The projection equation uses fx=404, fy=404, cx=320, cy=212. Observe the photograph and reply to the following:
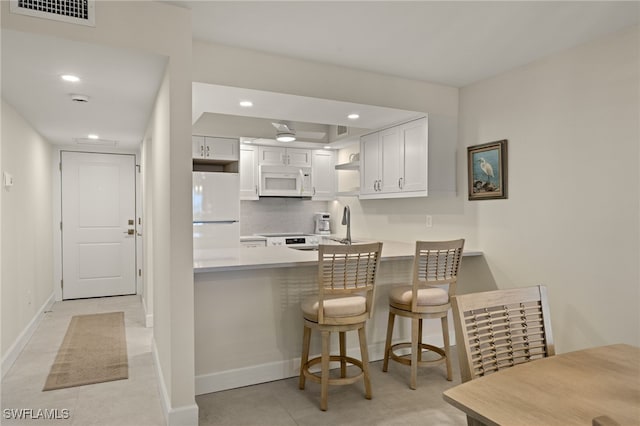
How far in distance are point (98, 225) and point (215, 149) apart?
2.33m

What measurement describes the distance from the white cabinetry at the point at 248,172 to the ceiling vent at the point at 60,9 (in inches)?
127

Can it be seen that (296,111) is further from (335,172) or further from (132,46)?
(335,172)

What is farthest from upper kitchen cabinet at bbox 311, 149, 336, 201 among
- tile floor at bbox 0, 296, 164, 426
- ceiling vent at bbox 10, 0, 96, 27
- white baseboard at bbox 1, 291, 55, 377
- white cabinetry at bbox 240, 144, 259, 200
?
ceiling vent at bbox 10, 0, 96, 27

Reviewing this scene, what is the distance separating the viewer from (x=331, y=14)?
2.37 metres

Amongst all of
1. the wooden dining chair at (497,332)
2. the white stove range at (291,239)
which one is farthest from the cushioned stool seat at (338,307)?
the white stove range at (291,239)

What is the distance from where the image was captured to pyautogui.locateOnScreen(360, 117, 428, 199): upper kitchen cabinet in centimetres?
370

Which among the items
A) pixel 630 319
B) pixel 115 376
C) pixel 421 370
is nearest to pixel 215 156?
pixel 115 376

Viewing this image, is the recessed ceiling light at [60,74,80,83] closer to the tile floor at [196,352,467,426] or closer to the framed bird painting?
the tile floor at [196,352,467,426]

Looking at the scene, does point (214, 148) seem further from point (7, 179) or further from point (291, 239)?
point (7, 179)

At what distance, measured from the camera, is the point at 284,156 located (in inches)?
220

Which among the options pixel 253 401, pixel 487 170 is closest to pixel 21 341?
pixel 253 401

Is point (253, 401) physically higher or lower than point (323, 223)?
lower

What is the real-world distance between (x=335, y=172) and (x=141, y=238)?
3049 millimetres

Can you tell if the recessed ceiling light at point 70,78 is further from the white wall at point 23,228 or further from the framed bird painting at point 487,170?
the framed bird painting at point 487,170
